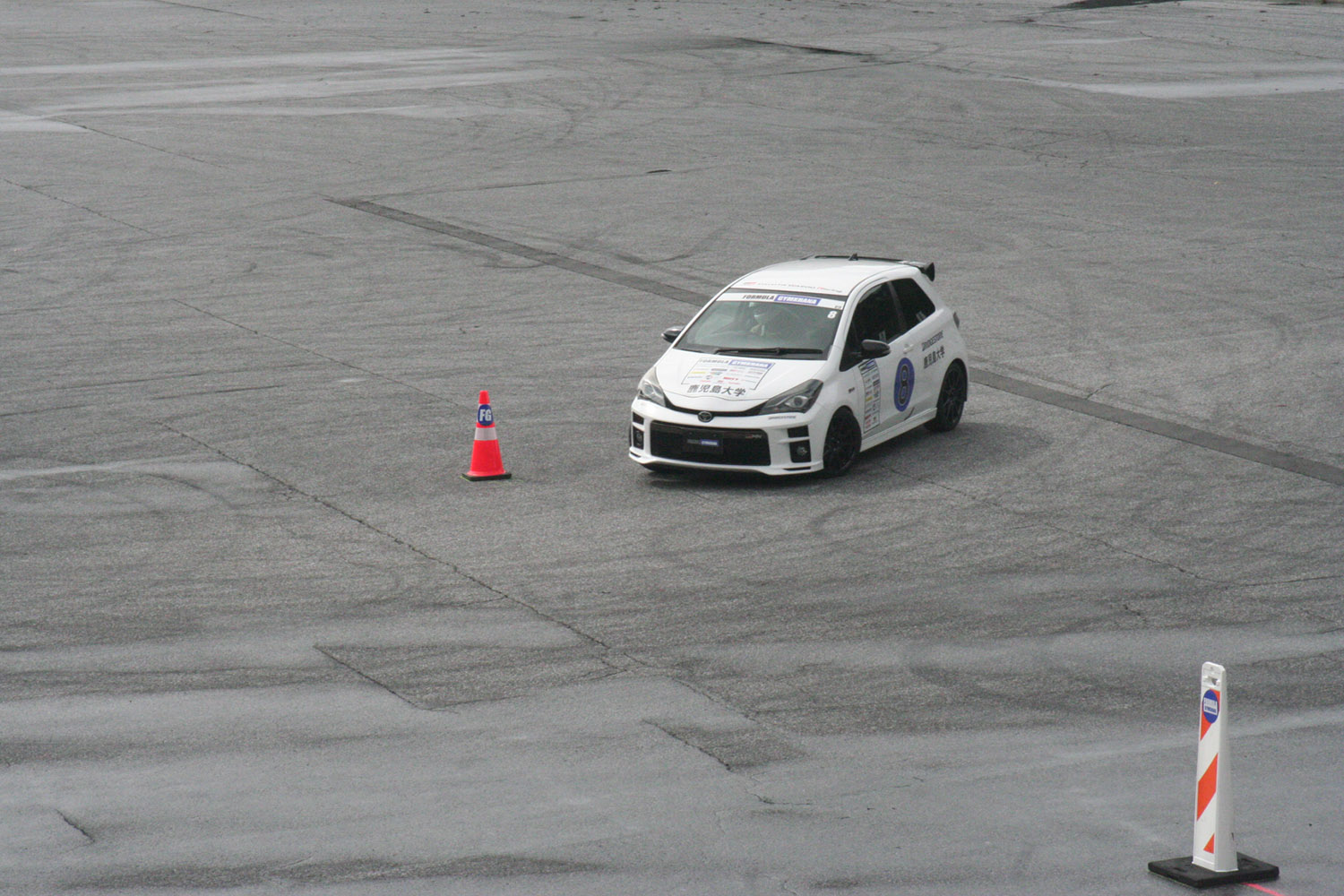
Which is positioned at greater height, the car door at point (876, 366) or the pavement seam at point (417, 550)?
the car door at point (876, 366)

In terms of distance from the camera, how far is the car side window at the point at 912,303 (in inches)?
602

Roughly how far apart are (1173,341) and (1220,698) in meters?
13.0

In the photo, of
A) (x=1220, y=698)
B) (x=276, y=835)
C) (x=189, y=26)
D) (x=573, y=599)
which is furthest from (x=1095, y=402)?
(x=189, y=26)

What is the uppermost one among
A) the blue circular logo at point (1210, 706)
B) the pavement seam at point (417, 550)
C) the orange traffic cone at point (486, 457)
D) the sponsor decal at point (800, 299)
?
the sponsor decal at point (800, 299)

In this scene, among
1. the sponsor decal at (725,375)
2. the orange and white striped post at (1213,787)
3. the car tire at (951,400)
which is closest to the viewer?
the orange and white striped post at (1213,787)

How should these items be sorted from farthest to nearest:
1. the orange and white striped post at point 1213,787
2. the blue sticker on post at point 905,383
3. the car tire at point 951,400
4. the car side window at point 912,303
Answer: the car tire at point 951,400 < the car side window at point 912,303 < the blue sticker on post at point 905,383 < the orange and white striped post at point 1213,787

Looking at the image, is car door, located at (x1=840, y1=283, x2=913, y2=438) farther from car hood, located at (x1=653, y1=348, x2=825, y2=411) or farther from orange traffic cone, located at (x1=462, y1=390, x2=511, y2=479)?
orange traffic cone, located at (x1=462, y1=390, x2=511, y2=479)

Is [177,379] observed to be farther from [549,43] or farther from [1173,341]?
[549,43]

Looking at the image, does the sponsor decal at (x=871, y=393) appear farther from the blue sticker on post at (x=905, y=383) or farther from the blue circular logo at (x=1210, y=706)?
the blue circular logo at (x=1210, y=706)

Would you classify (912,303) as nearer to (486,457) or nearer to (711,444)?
(711,444)

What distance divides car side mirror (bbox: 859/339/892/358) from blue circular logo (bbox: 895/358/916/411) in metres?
0.47

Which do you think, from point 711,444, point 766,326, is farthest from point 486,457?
point 766,326

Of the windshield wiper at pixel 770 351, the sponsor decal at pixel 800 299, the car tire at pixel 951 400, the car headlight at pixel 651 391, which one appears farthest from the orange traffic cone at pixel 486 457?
the car tire at pixel 951 400

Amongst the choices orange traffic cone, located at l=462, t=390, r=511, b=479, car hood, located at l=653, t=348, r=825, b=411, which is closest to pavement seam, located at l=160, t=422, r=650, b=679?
orange traffic cone, located at l=462, t=390, r=511, b=479
